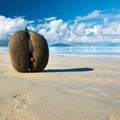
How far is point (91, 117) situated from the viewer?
431 cm

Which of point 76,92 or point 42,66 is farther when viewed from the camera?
point 42,66

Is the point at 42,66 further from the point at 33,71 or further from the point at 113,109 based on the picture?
the point at 113,109

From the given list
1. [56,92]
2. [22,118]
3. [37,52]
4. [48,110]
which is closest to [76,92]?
[56,92]

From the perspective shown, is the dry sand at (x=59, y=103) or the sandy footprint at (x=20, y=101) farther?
the sandy footprint at (x=20, y=101)

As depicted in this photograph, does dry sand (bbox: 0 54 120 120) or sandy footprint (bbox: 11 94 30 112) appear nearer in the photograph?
dry sand (bbox: 0 54 120 120)

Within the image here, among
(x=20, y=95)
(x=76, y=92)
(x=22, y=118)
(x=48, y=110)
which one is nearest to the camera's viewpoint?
(x=22, y=118)

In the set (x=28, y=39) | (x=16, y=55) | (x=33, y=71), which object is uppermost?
(x=28, y=39)

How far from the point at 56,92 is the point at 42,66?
4.69 m

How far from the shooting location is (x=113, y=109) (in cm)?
480

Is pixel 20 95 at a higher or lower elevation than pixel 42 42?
lower

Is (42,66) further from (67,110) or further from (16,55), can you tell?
(67,110)

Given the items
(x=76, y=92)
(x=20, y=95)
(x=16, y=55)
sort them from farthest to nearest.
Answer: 1. (x=16, y=55)
2. (x=76, y=92)
3. (x=20, y=95)

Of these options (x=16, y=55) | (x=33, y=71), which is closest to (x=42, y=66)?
(x=33, y=71)

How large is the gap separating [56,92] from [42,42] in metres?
4.74
